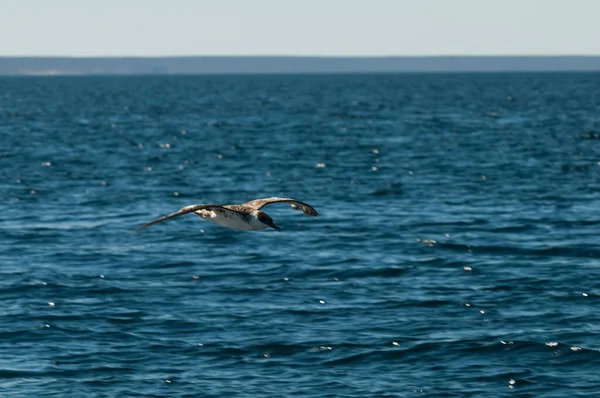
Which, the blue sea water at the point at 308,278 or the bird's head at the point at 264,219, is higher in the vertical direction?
the bird's head at the point at 264,219

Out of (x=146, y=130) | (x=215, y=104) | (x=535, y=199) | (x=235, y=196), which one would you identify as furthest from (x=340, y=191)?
(x=215, y=104)

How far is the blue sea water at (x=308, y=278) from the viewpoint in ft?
73.4

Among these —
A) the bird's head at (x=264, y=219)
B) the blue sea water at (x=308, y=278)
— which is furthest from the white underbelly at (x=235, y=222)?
the blue sea water at (x=308, y=278)

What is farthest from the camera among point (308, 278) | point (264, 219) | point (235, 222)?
point (308, 278)

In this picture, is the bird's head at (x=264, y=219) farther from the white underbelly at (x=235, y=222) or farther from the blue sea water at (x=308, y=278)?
the blue sea water at (x=308, y=278)

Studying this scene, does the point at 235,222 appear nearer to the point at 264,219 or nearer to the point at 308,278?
the point at 264,219

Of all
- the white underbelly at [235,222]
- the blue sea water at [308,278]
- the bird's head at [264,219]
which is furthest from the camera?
the blue sea water at [308,278]

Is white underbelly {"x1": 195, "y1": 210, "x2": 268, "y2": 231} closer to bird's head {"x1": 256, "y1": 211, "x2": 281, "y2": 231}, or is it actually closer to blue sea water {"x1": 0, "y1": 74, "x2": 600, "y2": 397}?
bird's head {"x1": 256, "y1": 211, "x2": 281, "y2": 231}

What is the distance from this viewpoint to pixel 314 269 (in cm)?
3195

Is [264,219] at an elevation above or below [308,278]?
above

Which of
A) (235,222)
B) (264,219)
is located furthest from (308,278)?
(235,222)

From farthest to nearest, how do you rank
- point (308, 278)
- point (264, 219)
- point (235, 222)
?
point (308, 278)
point (264, 219)
point (235, 222)

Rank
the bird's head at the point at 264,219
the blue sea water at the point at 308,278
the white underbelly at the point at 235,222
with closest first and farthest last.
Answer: the white underbelly at the point at 235,222 < the bird's head at the point at 264,219 < the blue sea water at the point at 308,278

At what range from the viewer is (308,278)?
3073 centimetres
